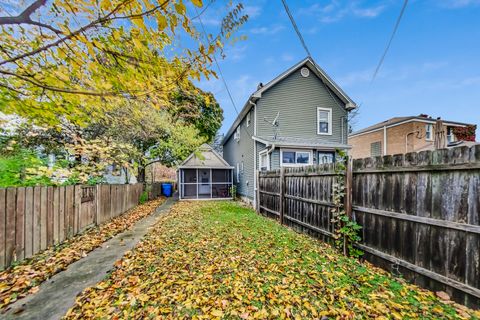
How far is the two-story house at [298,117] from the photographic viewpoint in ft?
36.7

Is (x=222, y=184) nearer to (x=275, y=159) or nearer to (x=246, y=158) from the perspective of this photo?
(x=246, y=158)

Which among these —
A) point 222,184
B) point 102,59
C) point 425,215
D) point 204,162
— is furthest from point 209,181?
point 425,215

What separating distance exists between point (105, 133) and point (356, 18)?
13.0 m

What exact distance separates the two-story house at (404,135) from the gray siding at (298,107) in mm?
8103

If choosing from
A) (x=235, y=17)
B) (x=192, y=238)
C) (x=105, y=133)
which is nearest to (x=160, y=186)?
(x=105, y=133)

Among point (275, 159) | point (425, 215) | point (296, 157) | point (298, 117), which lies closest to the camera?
point (425, 215)

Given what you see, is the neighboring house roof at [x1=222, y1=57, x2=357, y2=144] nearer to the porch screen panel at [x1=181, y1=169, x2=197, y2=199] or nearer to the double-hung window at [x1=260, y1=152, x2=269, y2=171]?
the double-hung window at [x1=260, y1=152, x2=269, y2=171]

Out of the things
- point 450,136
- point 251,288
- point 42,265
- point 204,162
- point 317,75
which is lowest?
point 42,265

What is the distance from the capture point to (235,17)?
94.2 inches

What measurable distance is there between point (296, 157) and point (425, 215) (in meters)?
8.16

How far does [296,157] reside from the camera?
10.9m

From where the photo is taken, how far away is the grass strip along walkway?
9.46 ft

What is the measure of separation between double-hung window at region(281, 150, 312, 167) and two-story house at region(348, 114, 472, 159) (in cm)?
1048

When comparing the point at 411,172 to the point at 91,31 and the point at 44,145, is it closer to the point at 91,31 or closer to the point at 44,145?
the point at 91,31
